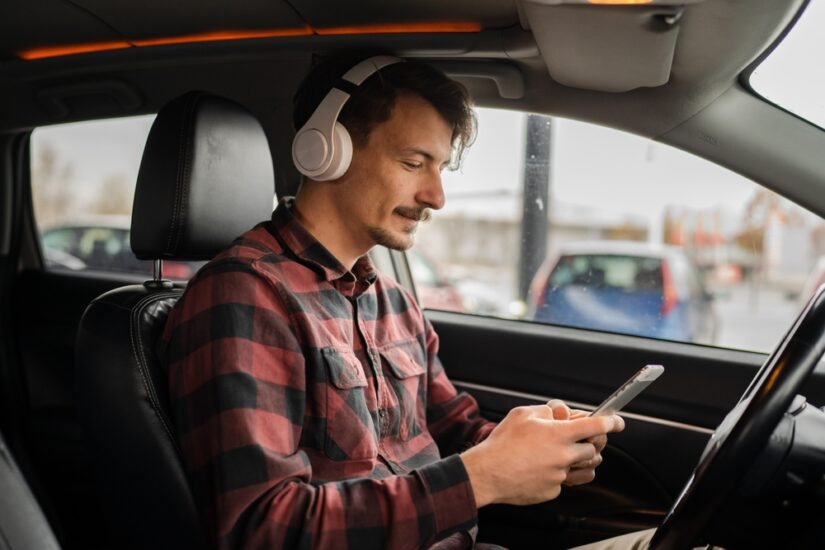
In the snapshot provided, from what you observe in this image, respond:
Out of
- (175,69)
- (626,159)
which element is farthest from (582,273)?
(175,69)

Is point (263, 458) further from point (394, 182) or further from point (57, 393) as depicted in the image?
point (57, 393)

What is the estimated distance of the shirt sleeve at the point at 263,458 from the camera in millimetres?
1302

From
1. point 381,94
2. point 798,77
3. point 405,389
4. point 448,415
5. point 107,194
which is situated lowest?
point 448,415

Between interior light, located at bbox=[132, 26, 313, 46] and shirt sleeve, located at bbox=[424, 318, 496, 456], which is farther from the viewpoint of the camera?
interior light, located at bbox=[132, 26, 313, 46]

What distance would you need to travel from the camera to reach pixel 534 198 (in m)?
2.51

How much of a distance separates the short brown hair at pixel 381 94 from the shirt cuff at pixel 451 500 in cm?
72

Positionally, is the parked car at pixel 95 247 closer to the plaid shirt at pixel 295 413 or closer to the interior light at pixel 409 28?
the interior light at pixel 409 28

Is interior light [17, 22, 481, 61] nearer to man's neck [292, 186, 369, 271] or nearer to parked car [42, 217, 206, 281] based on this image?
man's neck [292, 186, 369, 271]

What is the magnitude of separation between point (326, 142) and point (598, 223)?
12.5ft

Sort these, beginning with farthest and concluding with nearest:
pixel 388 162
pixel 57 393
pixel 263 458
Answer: pixel 57 393 < pixel 388 162 < pixel 263 458

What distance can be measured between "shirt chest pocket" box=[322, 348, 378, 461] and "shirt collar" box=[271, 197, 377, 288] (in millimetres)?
188

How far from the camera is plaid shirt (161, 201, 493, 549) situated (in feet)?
4.30

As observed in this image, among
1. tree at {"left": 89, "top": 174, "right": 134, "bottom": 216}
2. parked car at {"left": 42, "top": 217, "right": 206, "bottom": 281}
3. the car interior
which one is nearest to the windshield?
the car interior

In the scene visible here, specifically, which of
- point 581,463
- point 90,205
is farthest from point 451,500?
point 90,205
